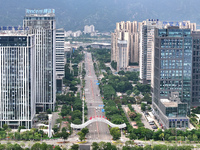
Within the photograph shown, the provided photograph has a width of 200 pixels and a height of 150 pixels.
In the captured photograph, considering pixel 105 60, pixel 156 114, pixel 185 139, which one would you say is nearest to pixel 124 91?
pixel 156 114

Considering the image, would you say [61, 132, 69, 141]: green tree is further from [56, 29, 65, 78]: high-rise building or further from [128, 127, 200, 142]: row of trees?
[56, 29, 65, 78]: high-rise building

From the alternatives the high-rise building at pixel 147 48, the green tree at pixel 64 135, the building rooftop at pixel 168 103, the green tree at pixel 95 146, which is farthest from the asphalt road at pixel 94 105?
the high-rise building at pixel 147 48

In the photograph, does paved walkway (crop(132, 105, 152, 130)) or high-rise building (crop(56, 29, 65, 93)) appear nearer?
paved walkway (crop(132, 105, 152, 130))

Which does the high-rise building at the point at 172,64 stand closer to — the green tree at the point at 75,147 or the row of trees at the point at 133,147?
the row of trees at the point at 133,147

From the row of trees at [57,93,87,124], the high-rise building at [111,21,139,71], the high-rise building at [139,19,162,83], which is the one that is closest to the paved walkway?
the row of trees at [57,93,87,124]

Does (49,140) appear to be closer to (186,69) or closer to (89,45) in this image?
(186,69)

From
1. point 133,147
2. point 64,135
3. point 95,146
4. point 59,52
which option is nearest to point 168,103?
point 133,147
